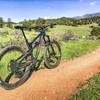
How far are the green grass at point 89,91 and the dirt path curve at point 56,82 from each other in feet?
0.91

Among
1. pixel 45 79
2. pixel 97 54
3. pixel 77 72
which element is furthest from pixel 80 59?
pixel 45 79

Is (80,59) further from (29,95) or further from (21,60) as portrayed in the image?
(29,95)

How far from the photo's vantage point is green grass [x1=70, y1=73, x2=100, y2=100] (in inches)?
314

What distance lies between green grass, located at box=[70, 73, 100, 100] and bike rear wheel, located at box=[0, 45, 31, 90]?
81.3 inches

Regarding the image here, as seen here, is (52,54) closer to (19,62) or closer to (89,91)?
(19,62)

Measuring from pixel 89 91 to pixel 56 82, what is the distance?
1551 mm

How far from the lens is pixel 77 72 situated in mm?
10594

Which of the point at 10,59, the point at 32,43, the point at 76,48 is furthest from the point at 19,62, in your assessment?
the point at 76,48

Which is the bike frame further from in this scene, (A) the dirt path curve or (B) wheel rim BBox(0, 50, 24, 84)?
(A) the dirt path curve

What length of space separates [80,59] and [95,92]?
180 inches

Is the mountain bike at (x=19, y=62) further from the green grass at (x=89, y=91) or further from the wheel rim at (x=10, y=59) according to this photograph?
the green grass at (x=89, y=91)

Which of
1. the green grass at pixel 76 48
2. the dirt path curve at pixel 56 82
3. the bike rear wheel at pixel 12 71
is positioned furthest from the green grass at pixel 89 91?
the green grass at pixel 76 48

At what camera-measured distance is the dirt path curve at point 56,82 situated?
8.58 metres

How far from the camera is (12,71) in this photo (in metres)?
9.39
